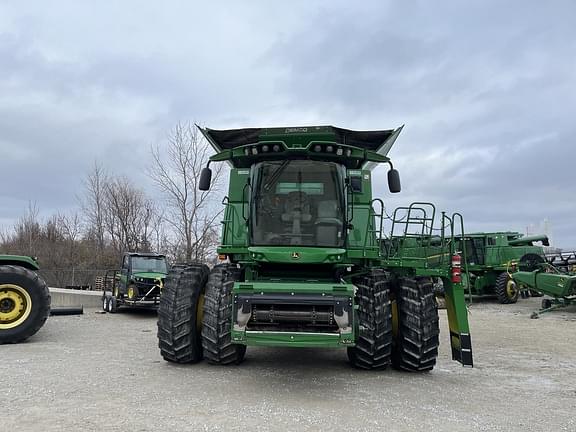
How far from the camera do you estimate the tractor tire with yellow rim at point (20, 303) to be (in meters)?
9.34

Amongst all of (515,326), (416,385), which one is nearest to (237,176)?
(416,385)

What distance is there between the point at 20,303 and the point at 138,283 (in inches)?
254

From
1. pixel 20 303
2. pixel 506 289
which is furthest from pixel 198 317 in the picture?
pixel 506 289

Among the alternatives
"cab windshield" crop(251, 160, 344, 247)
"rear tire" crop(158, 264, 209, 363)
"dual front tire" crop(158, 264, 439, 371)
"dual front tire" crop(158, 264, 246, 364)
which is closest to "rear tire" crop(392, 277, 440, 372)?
"dual front tire" crop(158, 264, 439, 371)

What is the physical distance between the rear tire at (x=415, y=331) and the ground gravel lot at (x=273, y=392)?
204 mm

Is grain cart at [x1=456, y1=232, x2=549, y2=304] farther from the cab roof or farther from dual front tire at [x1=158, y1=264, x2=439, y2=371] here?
dual front tire at [x1=158, y1=264, x2=439, y2=371]

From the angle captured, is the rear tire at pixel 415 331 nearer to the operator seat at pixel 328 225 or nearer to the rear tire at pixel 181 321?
the operator seat at pixel 328 225

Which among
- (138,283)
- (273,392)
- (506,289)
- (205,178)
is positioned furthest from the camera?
(506,289)

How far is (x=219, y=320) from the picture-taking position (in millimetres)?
6773

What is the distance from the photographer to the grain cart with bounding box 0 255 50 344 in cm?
934

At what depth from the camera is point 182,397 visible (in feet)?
18.8

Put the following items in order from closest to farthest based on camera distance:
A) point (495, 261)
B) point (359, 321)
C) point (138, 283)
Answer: point (359, 321), point (138, 283), point (495, 261)

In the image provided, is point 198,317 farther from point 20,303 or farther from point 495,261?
point 495,261

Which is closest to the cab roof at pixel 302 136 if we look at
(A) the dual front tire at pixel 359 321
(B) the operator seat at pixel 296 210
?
(B) the operator seat at pixel 296 210
